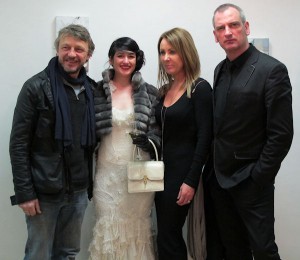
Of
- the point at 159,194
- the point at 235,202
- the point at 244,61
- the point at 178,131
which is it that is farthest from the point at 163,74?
the point at 235,202

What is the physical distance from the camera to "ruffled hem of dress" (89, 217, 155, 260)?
5.98 ft

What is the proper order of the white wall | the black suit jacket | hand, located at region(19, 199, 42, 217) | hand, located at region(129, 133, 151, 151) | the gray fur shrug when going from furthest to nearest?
the white wall, the gray fur shrug, hand, located at region(129, 133, 151, 151), hand, located at region(19, 199, 42, 217), the black suit jacket

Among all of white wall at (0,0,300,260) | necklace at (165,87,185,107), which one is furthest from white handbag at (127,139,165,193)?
white wall at (0,0,300,260)

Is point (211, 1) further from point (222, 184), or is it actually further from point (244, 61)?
point (222, 184)

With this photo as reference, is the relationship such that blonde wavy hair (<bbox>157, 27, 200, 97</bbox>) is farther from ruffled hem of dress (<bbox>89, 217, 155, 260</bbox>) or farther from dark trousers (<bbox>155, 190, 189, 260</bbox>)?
ruffled hem of dress (<bbox>89, 217, 155, 260</bbox>)

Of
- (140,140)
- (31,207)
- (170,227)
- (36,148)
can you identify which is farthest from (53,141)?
(170,227)

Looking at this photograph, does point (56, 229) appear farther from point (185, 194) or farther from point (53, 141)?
point (185, 194)

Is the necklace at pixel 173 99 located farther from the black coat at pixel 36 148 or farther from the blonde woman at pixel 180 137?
the black coat at pixel 36 148

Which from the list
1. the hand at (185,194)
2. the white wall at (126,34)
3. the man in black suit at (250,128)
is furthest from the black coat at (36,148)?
the man in black suit at (250,128)

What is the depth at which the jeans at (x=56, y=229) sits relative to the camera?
1.64 meters

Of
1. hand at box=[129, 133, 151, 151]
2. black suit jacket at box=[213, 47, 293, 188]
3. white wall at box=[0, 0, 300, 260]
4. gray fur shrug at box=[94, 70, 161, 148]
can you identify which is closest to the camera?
black suit jacket at box=[213, 47, 293, 188]

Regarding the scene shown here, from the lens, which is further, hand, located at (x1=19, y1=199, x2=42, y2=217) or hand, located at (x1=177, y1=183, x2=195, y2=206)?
hand, located at (x1=177, y1=183, x2=195, y2=206)

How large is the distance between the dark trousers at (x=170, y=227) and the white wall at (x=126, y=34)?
590 millimetres

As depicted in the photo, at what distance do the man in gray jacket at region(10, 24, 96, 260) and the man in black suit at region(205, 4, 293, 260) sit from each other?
2.27 feet
